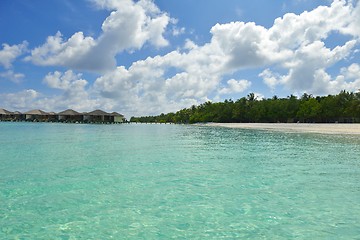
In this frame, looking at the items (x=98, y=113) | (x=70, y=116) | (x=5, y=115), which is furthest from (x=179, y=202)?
(x=5, y=115)

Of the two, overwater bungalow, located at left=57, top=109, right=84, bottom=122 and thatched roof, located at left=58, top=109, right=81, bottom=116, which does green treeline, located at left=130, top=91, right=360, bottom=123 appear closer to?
overwater bungalow, located at left=57, top=109, right=84, bottom=122

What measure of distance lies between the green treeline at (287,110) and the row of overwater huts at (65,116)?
3723 cm

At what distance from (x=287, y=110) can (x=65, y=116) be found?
269 ft

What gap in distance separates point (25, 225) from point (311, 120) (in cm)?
8540

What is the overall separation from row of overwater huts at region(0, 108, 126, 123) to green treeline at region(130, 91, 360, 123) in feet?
122

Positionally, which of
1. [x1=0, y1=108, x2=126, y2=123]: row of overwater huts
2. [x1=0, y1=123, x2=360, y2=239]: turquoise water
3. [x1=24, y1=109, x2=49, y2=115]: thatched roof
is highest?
[x1=24, y1=109, x2=49, y2=115]: thatched roof

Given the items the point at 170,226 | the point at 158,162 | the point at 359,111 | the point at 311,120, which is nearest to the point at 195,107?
the point at 311,120

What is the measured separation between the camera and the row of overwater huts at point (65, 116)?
4254 inches

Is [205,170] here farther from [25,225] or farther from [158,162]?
[25,225]

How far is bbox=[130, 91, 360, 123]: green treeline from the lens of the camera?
72.6m

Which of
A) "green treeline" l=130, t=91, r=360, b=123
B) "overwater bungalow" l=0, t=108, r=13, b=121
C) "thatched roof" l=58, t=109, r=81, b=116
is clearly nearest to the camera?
"green treeline" l=130, t=91, r=360, b=123

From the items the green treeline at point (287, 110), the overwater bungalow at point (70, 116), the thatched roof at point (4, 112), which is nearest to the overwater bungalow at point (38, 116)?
the overwater bungalow at point (70, 116)

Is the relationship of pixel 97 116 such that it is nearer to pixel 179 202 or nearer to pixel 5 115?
pixel 5 115

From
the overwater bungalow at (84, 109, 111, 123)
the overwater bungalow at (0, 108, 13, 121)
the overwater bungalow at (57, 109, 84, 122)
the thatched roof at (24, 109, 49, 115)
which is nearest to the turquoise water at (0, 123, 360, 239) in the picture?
the overwater bungalow at (84, 109, 111, 123)
